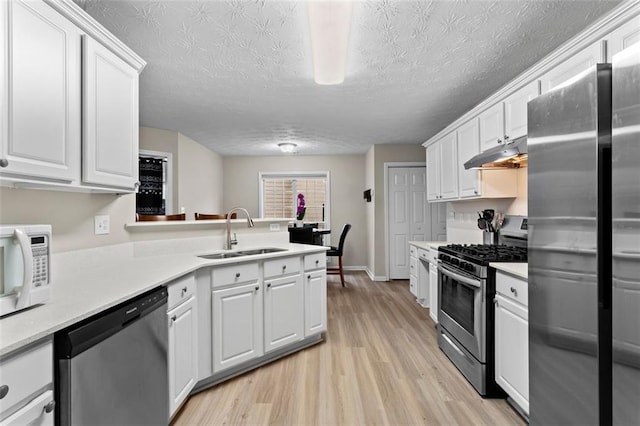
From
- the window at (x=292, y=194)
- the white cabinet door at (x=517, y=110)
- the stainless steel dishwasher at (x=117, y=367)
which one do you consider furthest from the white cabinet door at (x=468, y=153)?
the window at (x=292, y=194)

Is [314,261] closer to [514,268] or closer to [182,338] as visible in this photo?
[182,338]

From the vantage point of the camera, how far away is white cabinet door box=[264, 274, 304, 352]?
250 centimetres

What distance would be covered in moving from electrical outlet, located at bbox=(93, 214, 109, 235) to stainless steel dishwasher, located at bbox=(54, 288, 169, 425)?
2.58ft

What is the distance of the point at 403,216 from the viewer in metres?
5.73

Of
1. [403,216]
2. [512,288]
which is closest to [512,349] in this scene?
[512,288]

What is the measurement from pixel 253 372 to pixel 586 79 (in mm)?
2612

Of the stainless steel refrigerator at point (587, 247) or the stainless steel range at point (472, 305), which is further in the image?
the stainless steel range at point (472, 305)

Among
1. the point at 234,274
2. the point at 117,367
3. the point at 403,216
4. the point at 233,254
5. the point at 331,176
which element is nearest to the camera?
the point at 117,367

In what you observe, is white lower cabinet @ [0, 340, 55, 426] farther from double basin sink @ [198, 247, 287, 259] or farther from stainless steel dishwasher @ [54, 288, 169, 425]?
double basin sink @ [198, 247, 287, 259]

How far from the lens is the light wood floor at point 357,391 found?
1888 millimetres

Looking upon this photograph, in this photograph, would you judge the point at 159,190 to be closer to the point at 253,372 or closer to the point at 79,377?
the point at 253,372

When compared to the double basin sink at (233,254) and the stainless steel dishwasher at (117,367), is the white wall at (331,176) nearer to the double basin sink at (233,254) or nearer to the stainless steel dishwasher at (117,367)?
the double basin sink at (233,254)

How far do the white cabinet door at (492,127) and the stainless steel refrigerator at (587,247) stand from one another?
57.1 inches

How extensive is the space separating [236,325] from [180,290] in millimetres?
609
